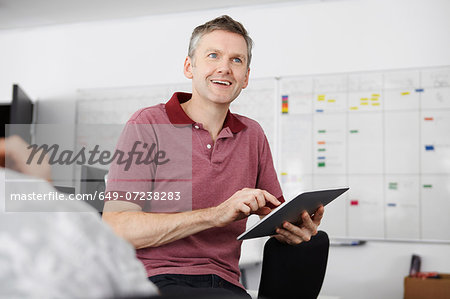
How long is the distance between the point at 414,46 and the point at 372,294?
186 centimetres

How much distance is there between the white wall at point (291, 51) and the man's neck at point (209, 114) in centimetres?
242

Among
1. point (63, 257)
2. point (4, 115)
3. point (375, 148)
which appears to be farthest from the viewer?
point (4, 115)

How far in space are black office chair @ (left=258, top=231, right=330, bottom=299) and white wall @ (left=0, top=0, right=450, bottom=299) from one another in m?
2.43

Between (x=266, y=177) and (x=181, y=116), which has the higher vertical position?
(x=181, y=116)

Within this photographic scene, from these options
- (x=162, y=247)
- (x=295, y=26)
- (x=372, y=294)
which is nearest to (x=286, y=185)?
(x=372, y=294)

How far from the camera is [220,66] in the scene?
5.14ft

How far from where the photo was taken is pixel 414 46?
3.69 metres

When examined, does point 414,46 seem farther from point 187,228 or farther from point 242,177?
point 187,228

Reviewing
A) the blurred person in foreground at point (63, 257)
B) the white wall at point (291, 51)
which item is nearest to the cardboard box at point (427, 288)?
the white wall at point (291, 51)

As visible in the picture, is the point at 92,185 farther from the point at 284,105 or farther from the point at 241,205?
the point at 284,105

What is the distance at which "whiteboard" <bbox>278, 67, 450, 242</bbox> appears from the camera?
3.54 meters

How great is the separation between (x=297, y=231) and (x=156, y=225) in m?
0.38

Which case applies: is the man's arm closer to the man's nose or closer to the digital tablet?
the digital tablet

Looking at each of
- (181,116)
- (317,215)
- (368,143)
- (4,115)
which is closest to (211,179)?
(181,116)
